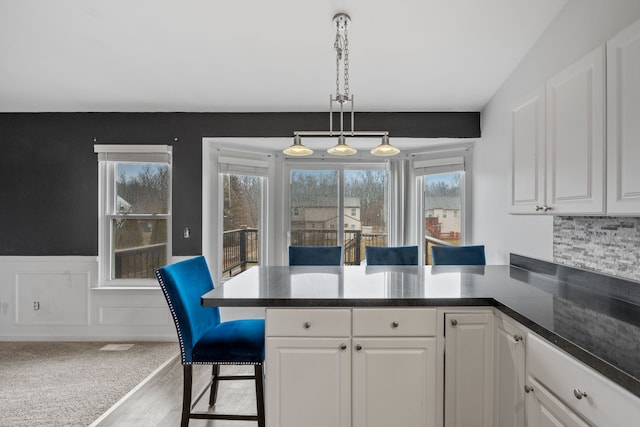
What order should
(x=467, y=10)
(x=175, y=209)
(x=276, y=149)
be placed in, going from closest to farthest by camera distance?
(x=467, y=10), (x=175, y=209), (x=276, y=149)

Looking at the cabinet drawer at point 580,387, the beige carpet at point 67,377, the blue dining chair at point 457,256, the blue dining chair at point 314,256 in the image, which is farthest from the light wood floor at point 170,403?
the blue dining chair at point 457,256

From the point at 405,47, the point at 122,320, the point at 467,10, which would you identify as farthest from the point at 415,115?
the point at 122,320

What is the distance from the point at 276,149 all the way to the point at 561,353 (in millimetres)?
3373

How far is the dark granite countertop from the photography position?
1100 mm

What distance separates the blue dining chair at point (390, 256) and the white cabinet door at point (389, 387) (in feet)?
4.01

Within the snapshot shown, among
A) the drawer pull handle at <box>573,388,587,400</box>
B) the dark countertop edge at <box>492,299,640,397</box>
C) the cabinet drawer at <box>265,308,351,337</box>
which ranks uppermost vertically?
the dark countertop edge at <box>492,299,640,397</box>

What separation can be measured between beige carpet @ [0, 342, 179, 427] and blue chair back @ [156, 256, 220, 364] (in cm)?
103

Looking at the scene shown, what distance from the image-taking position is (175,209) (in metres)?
3.44

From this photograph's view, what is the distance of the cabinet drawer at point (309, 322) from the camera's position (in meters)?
1.59

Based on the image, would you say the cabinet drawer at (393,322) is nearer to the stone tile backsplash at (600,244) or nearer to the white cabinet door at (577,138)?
the white cabinet door at (577,138)

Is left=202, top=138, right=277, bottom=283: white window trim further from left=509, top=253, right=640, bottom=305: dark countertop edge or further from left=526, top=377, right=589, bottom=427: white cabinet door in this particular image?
left=526, top=377, right=589, bottom=427: white cabinet door

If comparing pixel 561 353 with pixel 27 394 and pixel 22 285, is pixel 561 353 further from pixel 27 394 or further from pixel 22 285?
pixel 22 285

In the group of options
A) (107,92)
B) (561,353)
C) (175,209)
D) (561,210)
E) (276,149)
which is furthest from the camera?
(276,149)

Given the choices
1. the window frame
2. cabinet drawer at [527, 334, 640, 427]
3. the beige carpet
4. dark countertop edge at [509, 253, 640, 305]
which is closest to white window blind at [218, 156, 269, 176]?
the window frame
